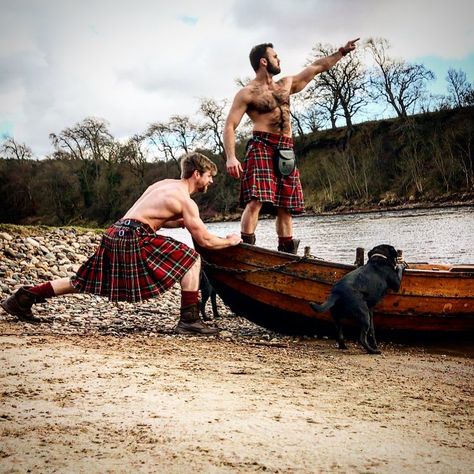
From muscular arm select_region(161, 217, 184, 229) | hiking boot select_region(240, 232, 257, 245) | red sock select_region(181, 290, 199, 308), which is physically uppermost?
muscular arm select_region(161, 217, 184, 229)

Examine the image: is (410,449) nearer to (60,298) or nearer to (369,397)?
(369,397)

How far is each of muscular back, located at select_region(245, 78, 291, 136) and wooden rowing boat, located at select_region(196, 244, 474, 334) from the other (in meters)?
1.35

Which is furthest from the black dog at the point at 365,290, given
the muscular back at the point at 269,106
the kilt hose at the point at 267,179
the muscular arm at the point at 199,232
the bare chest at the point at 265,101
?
the bare chest at the point at 265,101

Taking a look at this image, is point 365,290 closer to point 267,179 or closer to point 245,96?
point 267,179

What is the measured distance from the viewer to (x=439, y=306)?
4.80 m

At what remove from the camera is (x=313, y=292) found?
15.7 feet

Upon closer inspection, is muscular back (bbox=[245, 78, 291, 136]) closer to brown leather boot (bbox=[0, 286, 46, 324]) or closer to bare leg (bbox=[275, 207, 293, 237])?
bare leg (bbox=[275, 207, 293, 237])

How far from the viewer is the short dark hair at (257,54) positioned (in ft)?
17.0

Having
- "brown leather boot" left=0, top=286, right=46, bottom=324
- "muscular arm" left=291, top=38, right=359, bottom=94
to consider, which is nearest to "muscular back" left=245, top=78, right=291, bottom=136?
"muscular arm" left=291, top=38, right=359, bottom=94

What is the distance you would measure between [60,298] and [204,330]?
9.63ft

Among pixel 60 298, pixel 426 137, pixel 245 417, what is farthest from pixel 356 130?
pixel 245 417

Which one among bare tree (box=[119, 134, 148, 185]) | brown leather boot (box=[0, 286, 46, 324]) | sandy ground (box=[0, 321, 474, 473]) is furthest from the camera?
bare tree (box=[119, 134, 148, 185])

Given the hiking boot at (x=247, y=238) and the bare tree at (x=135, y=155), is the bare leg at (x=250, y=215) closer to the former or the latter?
the hiking boot at (x=247, y=238)

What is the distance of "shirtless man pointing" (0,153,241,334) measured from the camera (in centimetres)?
439
